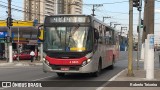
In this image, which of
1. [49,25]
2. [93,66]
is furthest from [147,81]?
[49,25]

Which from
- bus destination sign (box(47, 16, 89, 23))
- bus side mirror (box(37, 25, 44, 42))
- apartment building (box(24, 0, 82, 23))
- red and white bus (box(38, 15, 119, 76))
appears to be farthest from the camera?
apartment building (box(24, 0, 82, 23))

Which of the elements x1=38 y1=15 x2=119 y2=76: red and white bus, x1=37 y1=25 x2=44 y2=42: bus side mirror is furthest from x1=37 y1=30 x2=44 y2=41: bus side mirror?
x1=38 y1=15 x2=119 y2=76: red and white bus

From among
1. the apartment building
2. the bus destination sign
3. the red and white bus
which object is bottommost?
the red and white bus

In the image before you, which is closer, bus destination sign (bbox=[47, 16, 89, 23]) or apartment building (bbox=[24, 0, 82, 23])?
bus destination sign (bbox=[47, 16, 89, 23])

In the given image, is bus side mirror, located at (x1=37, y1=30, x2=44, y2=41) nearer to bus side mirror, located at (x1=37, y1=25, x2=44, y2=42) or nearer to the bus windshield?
bus side mirror, located at (x1=37, y1=25, x2=44, y2=42)

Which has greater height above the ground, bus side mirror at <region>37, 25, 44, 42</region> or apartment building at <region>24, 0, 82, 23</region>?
apartment building at <region>24, 0, 82, 23</region>

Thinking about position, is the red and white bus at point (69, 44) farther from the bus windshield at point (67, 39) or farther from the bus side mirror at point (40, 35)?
the bus side mirror at point (40, 35)

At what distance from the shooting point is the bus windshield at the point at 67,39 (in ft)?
61.5

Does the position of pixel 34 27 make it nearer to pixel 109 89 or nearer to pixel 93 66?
pixel 93 66

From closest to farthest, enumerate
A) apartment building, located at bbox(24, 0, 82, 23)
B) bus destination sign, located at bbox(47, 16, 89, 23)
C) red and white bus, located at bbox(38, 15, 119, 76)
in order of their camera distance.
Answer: red and white bus, located at bbox(38, 15, 119, 76)
bus destination sign, located at bbox(47, 16, 89, 23)
apartment building, located at bbox(24, 0, 82, 23)

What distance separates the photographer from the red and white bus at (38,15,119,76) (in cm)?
1866

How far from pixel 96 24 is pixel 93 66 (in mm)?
2492

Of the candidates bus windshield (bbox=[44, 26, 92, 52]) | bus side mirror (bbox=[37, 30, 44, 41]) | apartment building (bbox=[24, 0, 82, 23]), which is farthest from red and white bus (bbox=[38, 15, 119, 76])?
apartment building (bbox=[24, 0, 82, 23])

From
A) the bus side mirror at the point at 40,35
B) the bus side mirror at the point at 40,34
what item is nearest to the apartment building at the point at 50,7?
the bus side mirror at the point at 40,34
